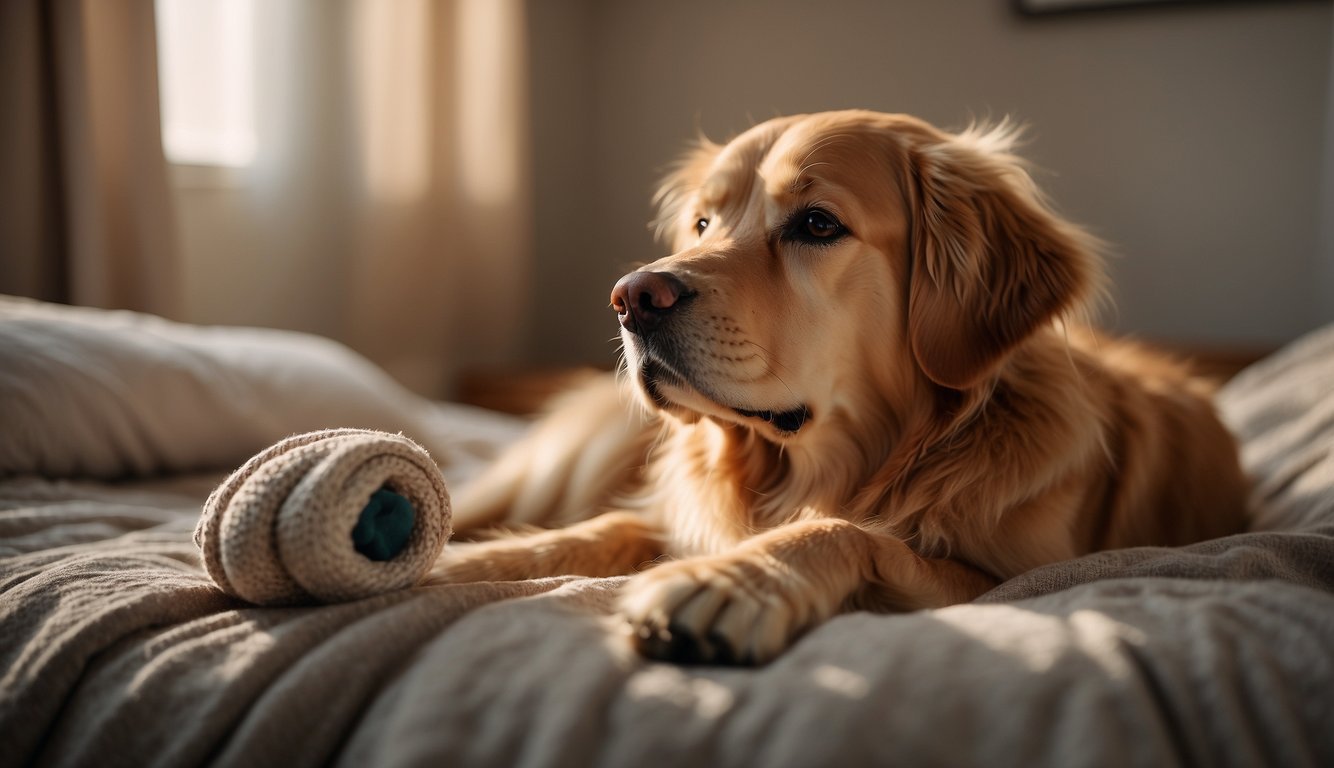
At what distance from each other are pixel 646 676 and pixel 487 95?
3.18m

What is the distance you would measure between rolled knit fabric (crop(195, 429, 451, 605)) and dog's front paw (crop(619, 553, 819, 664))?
0.25 m

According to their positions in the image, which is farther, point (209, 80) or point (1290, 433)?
point (209, 80)

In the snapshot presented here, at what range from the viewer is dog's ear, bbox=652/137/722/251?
1674mm

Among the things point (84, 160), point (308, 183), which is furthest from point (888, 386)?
point (308, 183)

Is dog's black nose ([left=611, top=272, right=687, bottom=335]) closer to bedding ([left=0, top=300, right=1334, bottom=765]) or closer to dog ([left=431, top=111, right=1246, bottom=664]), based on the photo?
dog ([left=431, top=111, right=1246, bottom=664])

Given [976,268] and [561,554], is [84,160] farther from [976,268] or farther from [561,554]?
[976,268]

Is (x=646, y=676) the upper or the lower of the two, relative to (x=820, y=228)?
lower

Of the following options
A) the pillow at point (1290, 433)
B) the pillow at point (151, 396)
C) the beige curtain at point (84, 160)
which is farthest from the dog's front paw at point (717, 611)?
the beige curtain at point (84, 160)

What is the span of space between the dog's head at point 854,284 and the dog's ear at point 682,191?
29 centimetres

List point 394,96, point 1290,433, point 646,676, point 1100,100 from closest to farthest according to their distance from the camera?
point 646,676
point 1290,433
point 394,96
point 1100,100

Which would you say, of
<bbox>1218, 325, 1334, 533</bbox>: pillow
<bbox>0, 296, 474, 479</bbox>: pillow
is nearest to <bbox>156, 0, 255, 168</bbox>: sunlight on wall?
<bbox>0, 296, 474, 479</bbox>: pillow

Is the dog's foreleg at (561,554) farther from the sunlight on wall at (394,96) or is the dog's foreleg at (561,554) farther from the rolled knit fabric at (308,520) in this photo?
the sunlight on wall at (394,96)

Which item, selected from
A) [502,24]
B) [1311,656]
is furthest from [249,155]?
[1311,656]

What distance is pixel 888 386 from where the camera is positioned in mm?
1326
